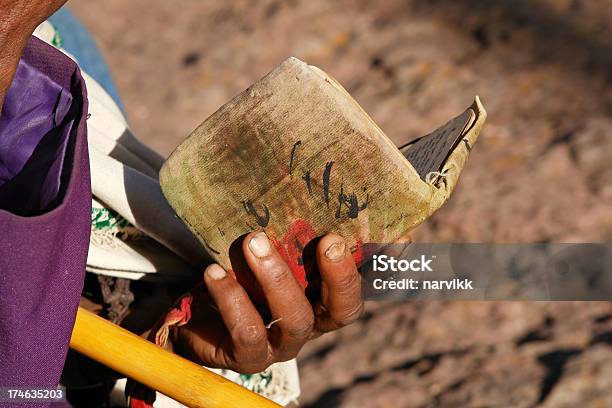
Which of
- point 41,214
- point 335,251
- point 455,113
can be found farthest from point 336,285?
point 455,113

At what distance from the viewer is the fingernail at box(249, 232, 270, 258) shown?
1.22 metres

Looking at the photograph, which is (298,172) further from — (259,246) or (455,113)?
(455,113)

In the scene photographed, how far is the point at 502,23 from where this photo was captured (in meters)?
3.01

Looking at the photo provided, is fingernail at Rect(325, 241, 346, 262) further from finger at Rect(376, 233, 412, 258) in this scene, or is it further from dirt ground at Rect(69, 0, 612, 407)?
dirt ground at Rect(69, 0, 612, 407)

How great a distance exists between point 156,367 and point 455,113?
1737mm

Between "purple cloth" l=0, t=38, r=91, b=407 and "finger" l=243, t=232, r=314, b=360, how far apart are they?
0.71ft

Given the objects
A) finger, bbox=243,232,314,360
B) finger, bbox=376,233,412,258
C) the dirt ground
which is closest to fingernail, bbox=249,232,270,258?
finger, bbox=243,232,314,360

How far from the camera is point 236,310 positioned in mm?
1256

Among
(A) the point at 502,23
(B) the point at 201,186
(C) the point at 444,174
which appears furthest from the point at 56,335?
(A) the point at 502,23

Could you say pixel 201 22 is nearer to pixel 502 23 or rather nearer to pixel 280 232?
pixel 502 23

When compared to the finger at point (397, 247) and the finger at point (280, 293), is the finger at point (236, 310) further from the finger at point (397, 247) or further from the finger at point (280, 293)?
the finger at point (397, 247)

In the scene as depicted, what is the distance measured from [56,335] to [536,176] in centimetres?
163

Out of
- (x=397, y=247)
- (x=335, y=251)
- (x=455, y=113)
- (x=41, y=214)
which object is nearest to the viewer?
(x=41, y=214)

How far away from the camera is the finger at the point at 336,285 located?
122cm
